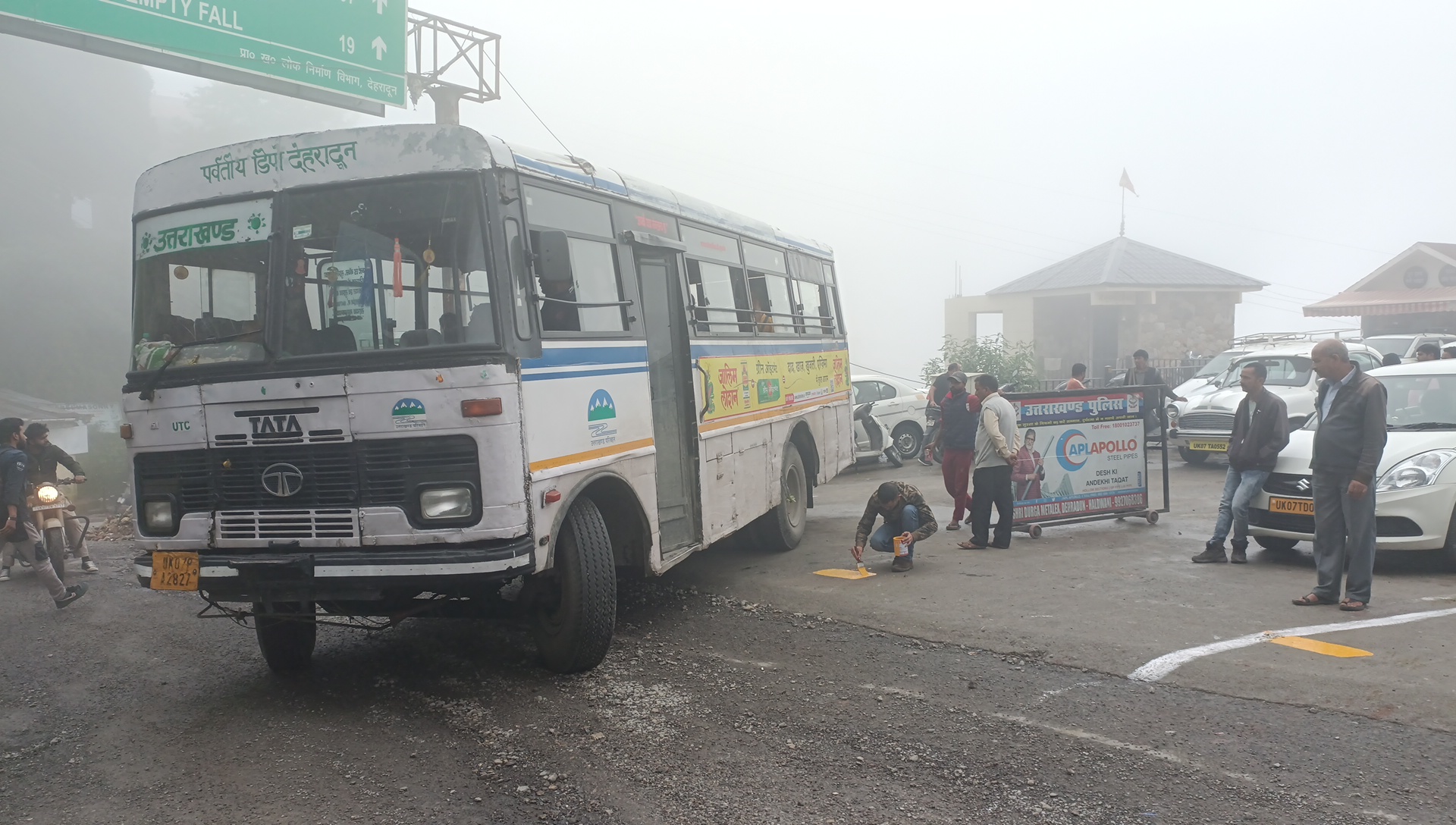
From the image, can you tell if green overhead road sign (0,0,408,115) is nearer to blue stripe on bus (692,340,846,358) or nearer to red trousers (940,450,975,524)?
blue stripe on bus (692,340,846,358)

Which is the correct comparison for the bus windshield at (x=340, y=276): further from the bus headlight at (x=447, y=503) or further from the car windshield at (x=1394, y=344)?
the car windshield at (x=1394, y=344)

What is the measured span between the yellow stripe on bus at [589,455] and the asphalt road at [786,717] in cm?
127

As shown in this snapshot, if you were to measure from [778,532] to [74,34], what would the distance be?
8855 millimetres

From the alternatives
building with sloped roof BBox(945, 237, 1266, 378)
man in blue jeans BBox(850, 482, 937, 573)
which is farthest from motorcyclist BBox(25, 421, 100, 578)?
building with sloped roof BBox(945, 237, 1266, 378)

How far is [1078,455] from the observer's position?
10.8 meters

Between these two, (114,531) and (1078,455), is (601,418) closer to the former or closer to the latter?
(1078,455)

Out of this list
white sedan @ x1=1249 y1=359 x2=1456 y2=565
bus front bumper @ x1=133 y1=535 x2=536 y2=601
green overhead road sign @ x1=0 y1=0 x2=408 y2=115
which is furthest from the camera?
green overhead road sign @ x1=0 y1=0 x2=408 y2=115

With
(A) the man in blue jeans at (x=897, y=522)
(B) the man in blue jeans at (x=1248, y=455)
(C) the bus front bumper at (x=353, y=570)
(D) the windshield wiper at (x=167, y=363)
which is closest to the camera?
(C) the bus front bumper at (x=353, y=570)

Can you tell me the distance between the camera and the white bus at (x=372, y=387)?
5.31 metres

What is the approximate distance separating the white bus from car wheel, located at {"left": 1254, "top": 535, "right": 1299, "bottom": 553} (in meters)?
6.14

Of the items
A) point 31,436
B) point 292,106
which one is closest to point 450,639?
point 31,436

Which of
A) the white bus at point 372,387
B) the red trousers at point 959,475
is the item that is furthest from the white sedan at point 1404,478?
the white bus at point 372,387

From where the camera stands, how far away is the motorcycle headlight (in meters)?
8.21

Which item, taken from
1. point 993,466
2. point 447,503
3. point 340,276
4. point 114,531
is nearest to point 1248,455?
point 993,466
